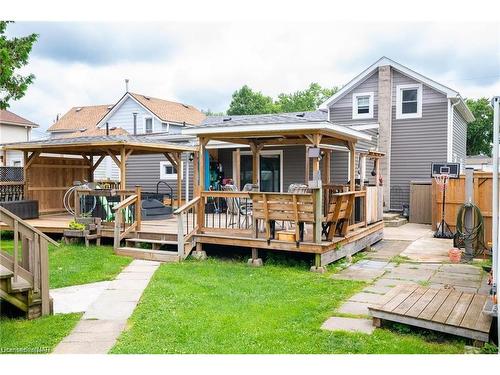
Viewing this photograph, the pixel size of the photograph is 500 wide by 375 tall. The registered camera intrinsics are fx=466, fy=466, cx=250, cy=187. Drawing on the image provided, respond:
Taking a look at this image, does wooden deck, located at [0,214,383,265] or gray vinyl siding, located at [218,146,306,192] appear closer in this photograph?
wooden deck, located at [0,214,383,265]

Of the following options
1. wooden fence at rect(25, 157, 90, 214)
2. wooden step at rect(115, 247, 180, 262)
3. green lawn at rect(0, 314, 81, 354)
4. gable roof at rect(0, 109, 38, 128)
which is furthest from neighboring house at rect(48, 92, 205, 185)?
green lawn at rect(0, 314, 81, 354)

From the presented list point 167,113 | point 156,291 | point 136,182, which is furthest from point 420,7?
point 167,113

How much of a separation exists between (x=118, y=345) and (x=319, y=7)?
3375mm

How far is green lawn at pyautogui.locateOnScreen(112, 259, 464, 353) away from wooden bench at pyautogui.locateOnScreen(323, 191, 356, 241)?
1.05 m

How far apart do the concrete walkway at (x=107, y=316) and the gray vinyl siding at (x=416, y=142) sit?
10.6 metres

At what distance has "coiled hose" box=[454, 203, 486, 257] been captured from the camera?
8.59m

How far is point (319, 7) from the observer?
12.6 feet

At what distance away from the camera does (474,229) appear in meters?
8.63

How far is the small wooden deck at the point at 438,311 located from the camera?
414cm

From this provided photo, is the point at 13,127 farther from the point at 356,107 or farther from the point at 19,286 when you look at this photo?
the point at 19,286

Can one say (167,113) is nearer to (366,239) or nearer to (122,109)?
(122,109)

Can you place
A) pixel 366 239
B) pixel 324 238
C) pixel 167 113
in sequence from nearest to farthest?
pixel 324 238 < pixel 366 239 < pixel 167 113

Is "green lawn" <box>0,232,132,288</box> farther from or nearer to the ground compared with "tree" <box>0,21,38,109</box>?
nearer to the ground

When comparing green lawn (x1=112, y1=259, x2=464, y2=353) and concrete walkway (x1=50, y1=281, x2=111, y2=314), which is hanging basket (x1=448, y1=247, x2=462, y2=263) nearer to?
green lawn (x1=112, y1=259, x2=464, y2=353)
